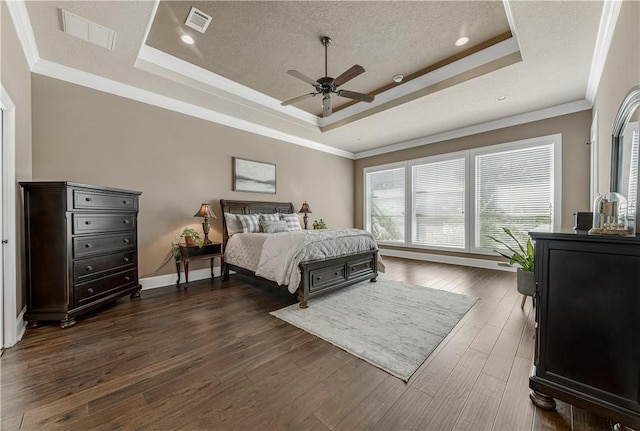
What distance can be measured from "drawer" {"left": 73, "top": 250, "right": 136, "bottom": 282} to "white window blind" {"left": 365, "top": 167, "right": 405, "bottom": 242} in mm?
5473

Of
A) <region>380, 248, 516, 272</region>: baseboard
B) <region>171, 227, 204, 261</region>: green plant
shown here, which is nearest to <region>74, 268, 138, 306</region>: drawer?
<region>171, 227, 204, 261</region>: green plant

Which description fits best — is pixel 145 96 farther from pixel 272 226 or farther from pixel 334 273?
pixel 334 273

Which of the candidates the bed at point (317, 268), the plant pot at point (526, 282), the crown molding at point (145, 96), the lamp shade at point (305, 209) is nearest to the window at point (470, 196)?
the plant pot at point (526, 282)

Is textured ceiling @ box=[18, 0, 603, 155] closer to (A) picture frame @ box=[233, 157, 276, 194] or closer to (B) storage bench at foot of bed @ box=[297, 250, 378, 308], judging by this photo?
(A) picture frame @ box=[233, 157, 276, 194]

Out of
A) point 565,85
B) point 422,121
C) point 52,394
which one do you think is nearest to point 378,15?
point 422,121

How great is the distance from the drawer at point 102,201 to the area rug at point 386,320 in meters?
2.23

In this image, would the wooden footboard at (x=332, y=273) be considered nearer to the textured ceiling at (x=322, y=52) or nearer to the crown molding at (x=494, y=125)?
the textured ceiling at (x=322, y=52)

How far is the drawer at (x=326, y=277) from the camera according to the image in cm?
303

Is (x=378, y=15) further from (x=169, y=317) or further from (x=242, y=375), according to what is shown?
(x=169, y=317)

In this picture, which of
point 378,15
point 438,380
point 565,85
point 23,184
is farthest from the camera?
point 565,85

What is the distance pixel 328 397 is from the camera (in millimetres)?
1501

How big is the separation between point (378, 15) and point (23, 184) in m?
3.75

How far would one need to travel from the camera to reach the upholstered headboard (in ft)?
14.6

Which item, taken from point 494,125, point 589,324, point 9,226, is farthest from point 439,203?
point 9,226
